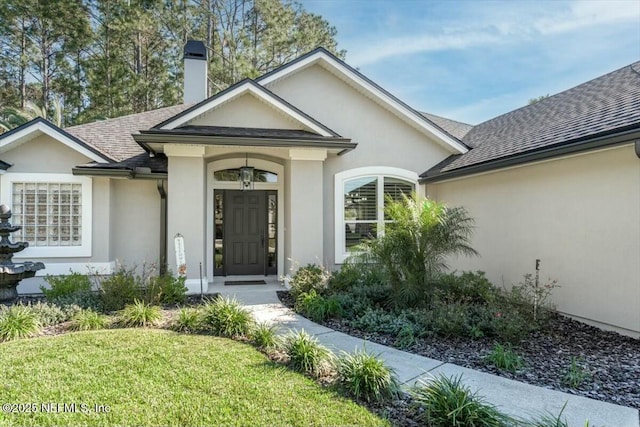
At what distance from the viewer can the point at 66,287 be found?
8.02 m

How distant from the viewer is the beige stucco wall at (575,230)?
20.7 ft

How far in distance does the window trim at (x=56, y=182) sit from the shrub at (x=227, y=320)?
4854mm

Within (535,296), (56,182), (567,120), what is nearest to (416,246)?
(535,296)

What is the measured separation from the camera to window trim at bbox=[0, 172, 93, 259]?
9148 mm

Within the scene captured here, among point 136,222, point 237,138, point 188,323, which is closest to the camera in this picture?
point 188,323

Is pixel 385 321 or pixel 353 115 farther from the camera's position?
pixel 353 115

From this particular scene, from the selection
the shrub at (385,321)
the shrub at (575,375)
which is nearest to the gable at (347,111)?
the shrub at (385,321)

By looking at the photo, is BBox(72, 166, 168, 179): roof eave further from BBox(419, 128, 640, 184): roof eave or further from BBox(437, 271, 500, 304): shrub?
BBox(419, 128, 640, 184): roof eave

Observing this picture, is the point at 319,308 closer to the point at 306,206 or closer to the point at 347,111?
the point at 306,206

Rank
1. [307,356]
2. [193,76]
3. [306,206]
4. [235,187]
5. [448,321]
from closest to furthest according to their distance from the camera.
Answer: [307,356] → [448,321] → [306,206] → [235,187] → [193,76]

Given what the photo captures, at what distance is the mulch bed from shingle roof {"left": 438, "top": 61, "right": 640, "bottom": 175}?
334cm

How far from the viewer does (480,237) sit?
390 inches

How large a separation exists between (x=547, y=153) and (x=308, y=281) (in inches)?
213

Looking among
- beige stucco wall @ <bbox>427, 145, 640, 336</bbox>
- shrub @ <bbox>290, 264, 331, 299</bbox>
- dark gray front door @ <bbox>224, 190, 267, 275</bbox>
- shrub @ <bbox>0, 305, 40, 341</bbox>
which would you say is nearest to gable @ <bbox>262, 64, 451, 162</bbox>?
beige stucco wall @ <bbox>427, 145, 640, 336</bbox>
